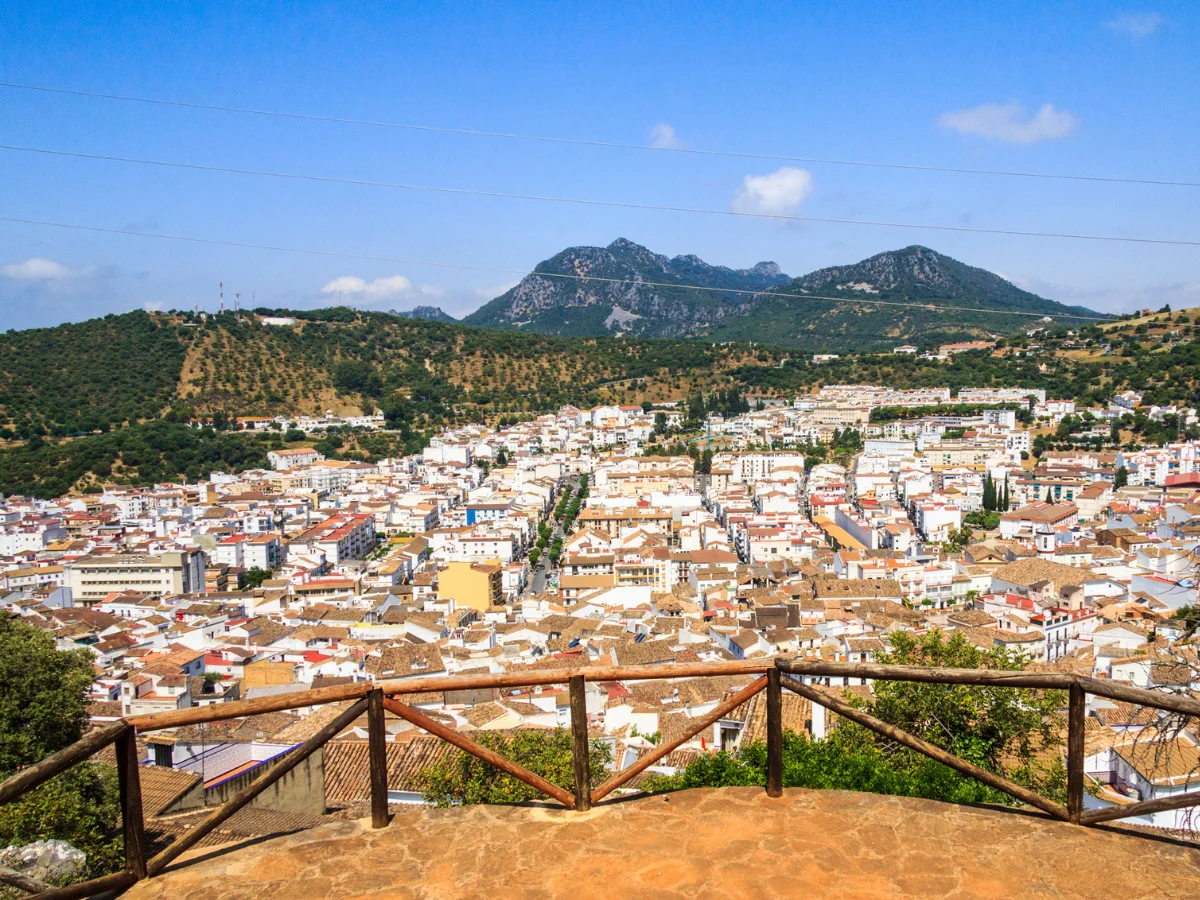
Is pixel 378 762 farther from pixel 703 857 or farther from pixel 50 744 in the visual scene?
pixel 50 744

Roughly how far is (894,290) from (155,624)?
316 feet

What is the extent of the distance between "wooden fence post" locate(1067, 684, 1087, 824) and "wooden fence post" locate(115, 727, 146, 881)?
1.92m

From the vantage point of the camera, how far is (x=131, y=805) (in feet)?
5.88

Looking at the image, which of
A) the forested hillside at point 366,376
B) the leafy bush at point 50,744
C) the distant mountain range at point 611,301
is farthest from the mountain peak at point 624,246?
the leafy bush at point 50,744

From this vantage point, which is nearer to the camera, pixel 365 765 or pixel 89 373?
pixel 365 765

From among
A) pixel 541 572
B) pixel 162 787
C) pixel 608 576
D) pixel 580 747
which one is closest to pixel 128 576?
pixel 541 572

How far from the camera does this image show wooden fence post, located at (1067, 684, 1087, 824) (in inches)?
75.7

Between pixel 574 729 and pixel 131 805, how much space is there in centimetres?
91

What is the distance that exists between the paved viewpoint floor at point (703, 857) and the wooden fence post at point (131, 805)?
5 centimetres

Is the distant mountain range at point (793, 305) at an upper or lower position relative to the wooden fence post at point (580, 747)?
upper

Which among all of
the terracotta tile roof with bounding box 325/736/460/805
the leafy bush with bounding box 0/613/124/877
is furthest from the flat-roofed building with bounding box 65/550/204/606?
the terracotta tile roof with bounding box 325/736/460/805

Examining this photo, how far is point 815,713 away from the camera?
849 cm

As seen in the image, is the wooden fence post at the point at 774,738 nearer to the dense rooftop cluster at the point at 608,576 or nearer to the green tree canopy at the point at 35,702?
the dense rooftop cluster at the point at 608,576

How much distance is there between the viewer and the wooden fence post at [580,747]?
2021 millimetres
